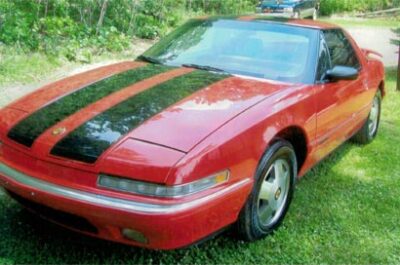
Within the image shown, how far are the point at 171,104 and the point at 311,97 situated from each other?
3.66ft

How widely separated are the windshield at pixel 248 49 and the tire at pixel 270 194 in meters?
0.66

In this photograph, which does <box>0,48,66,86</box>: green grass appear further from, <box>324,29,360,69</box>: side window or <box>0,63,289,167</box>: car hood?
<box>324,29,360,69</box>: side window

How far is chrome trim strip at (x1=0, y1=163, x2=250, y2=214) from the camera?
97.6 inches

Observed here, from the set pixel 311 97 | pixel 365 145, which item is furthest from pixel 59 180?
pixel 365 145

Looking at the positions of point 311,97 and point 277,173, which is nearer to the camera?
point 277,173

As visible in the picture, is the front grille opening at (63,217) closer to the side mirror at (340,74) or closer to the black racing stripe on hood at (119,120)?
the black racing stripe on hood at (119,120)

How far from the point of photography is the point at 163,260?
3.03 meters

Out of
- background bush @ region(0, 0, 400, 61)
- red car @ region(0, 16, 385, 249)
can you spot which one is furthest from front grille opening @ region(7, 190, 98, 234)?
background bush @ region(0, 0, 400, 61)

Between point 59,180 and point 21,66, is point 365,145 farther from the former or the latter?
point 21,66

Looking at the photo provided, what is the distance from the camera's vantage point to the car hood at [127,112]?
268 cm

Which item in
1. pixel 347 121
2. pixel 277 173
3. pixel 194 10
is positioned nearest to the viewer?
pixel 277 173

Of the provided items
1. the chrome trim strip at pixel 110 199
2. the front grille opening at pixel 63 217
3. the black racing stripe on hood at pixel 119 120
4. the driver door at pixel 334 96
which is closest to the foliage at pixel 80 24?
the driver door at pixel 334 96

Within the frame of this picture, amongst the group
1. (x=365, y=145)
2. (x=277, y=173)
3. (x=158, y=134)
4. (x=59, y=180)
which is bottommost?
(x=365, y=145)

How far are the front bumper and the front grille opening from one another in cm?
1
